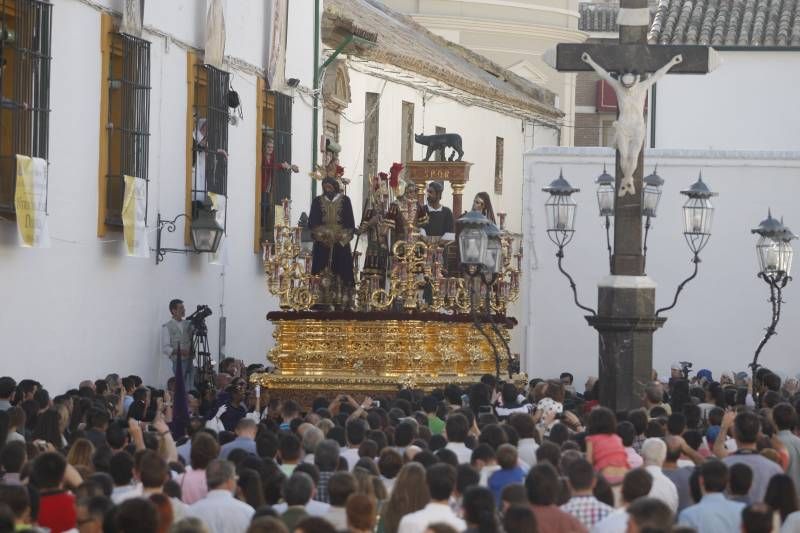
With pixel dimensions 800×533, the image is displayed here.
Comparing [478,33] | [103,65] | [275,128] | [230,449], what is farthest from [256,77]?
[478,33]

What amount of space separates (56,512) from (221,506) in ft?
2.60

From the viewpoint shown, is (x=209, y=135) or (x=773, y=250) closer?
(x=773, y=250)

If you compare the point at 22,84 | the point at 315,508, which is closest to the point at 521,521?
the point at 315,508

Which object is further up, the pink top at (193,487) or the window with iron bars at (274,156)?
the window with iron bars at (274,156)

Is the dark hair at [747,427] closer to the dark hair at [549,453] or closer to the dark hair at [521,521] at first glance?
the dark hair at [549,453]

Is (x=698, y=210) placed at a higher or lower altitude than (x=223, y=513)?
higher

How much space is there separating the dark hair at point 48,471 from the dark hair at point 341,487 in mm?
1345

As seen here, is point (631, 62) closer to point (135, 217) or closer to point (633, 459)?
point (633, 459)

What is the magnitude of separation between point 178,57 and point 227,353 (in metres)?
3.69

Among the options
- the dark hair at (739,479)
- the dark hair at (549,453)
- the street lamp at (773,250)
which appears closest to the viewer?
the dark hair at (739,479)

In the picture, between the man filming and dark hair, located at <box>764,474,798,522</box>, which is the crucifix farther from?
the man filming

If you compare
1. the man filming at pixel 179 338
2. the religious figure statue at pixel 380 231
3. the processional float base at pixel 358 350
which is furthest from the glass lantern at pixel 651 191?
the man filming at pixel 179 338

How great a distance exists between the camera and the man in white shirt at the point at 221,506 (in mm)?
9742

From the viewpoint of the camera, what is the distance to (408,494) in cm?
991
